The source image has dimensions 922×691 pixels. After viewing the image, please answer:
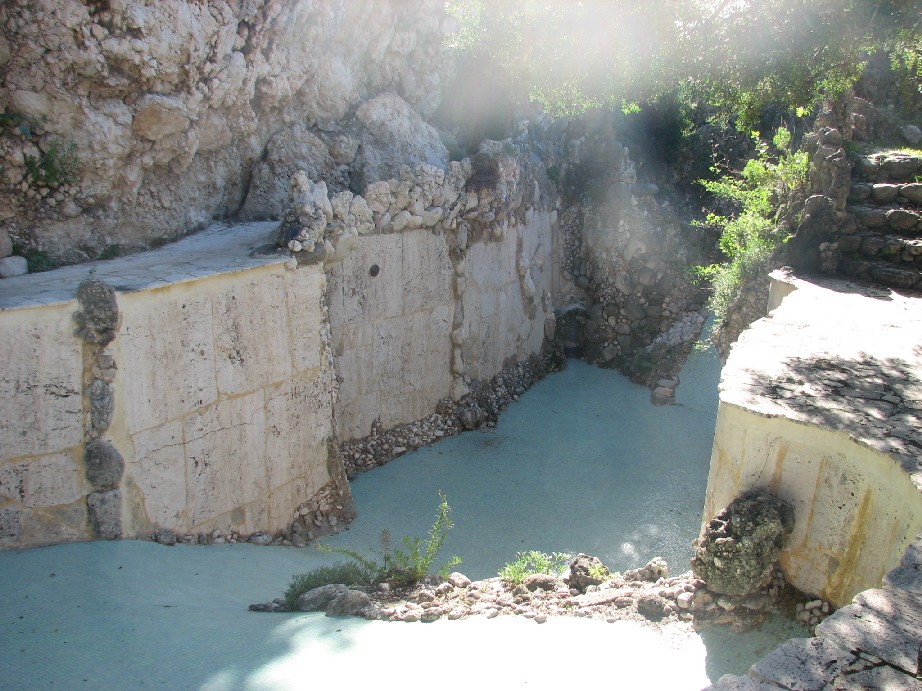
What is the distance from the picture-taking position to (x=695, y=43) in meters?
6.90

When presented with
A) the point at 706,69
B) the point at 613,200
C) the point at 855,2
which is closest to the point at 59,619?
the point at 706,69

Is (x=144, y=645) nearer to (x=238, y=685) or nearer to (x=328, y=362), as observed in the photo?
(x=238, y=685)

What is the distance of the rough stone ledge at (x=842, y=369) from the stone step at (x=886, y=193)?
1.63m

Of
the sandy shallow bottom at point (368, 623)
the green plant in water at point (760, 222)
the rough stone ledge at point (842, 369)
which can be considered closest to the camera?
the sandy shallow bottom at point (368, 623)

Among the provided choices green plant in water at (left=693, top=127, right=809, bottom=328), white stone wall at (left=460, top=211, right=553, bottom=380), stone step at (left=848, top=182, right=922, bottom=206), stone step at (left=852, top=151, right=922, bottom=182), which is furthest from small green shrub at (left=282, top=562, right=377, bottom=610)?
stone step at (left=852, top=151, right=922, bottom=182)

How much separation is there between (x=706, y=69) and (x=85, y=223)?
5.73m

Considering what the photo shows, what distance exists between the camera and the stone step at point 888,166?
25.9 ft

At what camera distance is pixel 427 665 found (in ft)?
11.8

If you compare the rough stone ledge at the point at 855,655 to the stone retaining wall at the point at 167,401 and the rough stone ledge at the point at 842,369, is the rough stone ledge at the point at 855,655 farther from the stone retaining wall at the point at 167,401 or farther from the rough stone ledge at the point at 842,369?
the stone retaining wall at the point at 167,401

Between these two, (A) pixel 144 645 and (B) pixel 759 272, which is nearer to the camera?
(A) pixel 144 645

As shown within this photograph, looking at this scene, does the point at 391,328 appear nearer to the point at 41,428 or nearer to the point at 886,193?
the point at 41,428

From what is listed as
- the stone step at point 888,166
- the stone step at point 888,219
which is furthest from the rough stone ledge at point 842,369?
the stone step at point 888,166

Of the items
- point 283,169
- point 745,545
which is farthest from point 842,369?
point 283,169

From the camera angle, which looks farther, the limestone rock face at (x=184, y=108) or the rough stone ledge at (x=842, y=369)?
the limestone rock face at (x=184, y=108)
